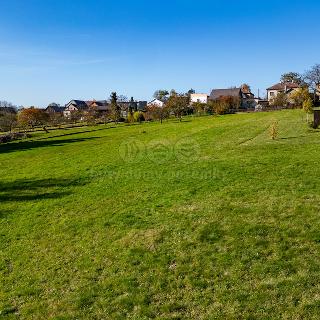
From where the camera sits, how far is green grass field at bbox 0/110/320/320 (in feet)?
30.0

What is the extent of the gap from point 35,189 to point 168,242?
11612 mm

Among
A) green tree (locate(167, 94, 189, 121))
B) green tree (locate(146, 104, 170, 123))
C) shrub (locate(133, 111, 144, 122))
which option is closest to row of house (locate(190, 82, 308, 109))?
green tree (locate(167, 94, 189, 121))

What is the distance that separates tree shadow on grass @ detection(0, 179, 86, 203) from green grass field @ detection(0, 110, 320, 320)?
7 cm

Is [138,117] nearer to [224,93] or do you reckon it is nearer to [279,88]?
[224,93]

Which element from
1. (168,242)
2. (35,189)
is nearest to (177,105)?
(35,189)

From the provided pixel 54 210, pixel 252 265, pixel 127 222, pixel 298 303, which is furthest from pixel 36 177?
pixel 298 303

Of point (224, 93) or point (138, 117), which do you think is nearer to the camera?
point (138, 117)

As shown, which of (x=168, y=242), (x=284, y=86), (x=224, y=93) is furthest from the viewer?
(x=284, y=86)

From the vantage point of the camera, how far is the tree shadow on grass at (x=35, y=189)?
64.7 feet

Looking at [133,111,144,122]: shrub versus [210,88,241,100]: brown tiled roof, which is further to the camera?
[210,88,241,100]: brown tiled roof

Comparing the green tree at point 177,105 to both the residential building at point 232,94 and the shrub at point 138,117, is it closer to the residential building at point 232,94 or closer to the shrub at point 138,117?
the shrub at point 138,117

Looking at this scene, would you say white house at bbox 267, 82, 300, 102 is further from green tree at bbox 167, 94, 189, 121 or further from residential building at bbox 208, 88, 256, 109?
green tree at bbox 167, 94, 189, 121

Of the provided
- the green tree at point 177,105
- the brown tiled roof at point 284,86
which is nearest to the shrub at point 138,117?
the green tree at point 177,105

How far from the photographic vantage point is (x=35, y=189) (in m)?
21.4
